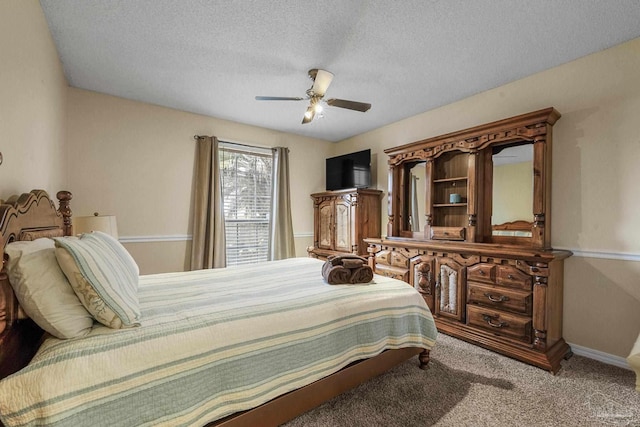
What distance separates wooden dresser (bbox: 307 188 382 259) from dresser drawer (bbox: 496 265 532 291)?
6.18ft

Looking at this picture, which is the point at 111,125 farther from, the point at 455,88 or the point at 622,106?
the point at 622,106

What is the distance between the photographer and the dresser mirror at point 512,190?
107 inches

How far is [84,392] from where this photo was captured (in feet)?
3.20

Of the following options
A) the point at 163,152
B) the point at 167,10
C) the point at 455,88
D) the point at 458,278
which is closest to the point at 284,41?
the point at 167,10

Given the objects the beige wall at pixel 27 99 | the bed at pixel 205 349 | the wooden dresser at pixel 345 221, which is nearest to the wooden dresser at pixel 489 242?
the wooden dresser at pixel 345 221

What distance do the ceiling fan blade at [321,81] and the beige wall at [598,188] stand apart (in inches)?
82.4

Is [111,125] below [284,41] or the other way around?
below

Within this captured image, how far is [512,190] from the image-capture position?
284 cm

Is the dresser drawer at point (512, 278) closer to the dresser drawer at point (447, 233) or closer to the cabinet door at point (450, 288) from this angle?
the cabinet door at point (450, 288)

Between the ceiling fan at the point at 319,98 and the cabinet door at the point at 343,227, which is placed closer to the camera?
the ceiling fan at the point at 319,98

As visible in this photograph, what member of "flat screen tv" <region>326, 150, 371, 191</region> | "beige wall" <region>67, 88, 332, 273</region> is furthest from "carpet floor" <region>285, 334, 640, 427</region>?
"beige wall" <region>67, 88, 332, 273</region>

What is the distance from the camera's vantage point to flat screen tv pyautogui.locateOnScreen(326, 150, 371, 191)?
4.39 metres

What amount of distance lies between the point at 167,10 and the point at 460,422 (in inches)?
131

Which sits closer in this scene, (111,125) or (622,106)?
(622,106)
